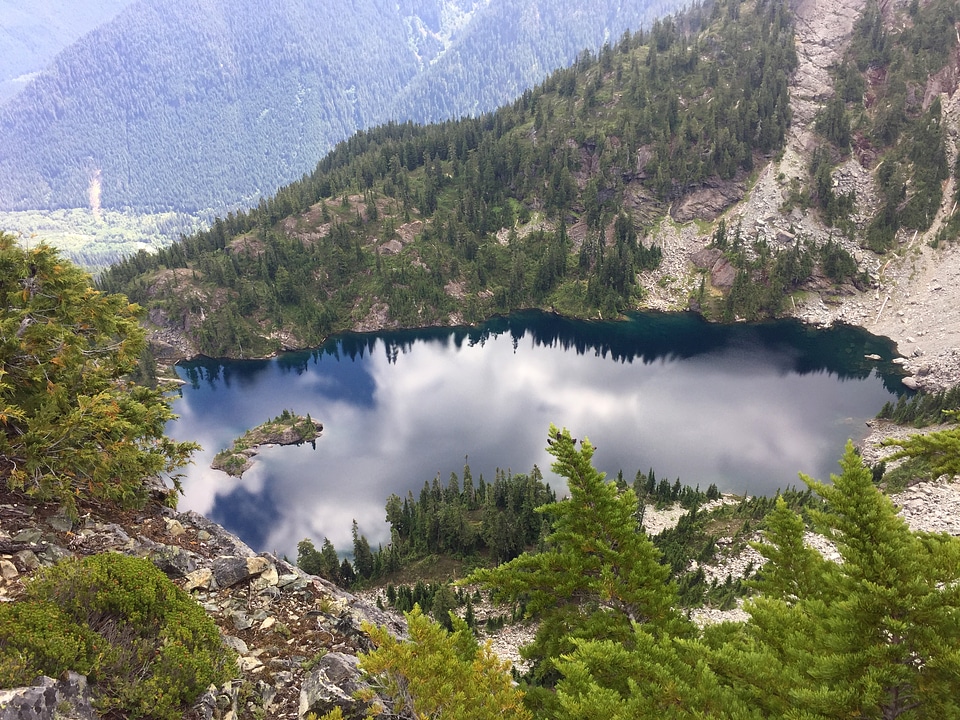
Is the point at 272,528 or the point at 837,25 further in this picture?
the point at 837,25

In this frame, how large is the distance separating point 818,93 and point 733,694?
18776cm

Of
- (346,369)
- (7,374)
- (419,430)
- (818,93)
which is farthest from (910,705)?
(818,93)

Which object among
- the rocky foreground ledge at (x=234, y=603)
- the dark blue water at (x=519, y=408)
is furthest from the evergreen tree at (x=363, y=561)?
the rocky foreground ledge at (x=234, y=603)

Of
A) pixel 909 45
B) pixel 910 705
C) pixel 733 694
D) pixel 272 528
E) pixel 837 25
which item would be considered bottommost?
pixel 272 528

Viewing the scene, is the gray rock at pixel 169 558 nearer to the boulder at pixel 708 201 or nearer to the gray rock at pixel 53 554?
the gray rock at pixel 53 554

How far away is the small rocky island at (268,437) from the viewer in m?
77.2

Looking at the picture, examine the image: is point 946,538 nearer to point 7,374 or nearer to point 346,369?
point 7,374

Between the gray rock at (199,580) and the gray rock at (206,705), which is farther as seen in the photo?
the gray rock at (199,580)

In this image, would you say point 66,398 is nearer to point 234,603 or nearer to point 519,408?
point 234,603

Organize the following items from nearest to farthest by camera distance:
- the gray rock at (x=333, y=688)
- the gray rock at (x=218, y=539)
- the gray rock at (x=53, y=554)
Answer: the gray rock at (x=333, y=688)
the gray rock at (x=53, y=554)
the gray rock at (x=218, y=539)

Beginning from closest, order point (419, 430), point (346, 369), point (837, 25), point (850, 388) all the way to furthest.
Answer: point (419, 430) → point (850, 388) → point (346, 369) → point (837, 25)

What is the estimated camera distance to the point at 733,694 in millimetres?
11180

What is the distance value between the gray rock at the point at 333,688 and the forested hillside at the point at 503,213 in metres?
121

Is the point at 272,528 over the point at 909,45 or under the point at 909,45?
under
